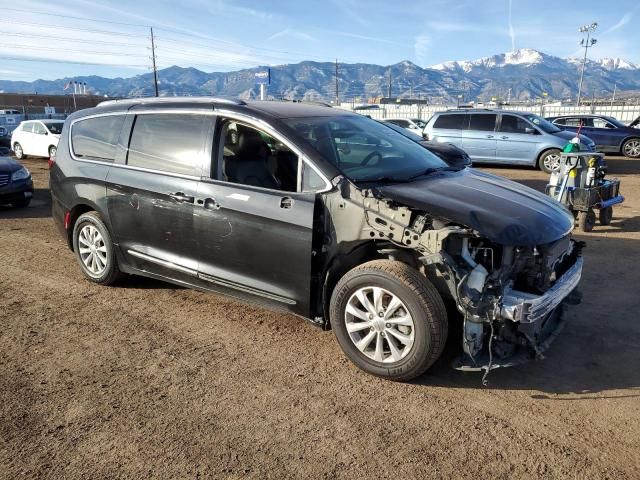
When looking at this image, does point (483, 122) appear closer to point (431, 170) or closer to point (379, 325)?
point (431, 170)

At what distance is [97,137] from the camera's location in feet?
17.2

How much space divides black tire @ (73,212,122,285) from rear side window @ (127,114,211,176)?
0.78 metres

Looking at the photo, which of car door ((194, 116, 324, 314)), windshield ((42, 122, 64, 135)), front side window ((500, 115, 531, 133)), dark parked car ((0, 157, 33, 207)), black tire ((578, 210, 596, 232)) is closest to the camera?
car door ((194, 116, 324, 314))

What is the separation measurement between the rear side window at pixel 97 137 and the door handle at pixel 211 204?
1.43m

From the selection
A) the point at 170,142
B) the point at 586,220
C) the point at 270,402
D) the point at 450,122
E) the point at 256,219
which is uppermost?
the point at 450,122

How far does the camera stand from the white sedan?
18531 millimetres

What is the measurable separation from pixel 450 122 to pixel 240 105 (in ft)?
42.0

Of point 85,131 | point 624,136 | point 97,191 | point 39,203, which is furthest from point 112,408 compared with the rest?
point 624,136

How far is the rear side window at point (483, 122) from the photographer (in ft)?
50.3

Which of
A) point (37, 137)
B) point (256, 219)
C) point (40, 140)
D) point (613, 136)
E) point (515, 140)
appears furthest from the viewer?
point (37, 137)

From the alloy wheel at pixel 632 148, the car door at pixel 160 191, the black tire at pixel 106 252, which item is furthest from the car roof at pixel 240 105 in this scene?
the alloy wheel at pixel 632 148

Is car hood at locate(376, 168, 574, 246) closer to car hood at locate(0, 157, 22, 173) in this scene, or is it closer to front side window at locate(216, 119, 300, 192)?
front side window at locate(216, 119, 300, 192)

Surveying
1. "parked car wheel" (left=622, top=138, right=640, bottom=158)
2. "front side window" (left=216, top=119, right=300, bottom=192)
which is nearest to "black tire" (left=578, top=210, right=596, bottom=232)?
"front side window" (left=216, top=119, right=300, bottom=192)

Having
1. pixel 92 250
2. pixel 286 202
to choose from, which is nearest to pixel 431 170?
pixel 286 202
